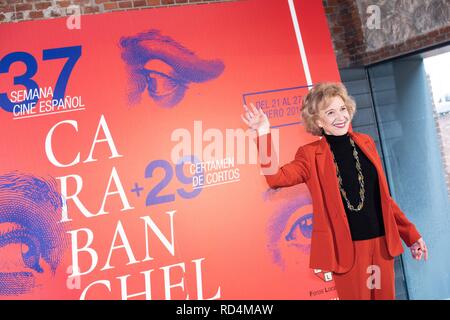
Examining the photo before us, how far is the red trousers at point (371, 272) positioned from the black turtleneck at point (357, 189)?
0.05 m

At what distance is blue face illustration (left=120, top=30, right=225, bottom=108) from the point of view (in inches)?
157

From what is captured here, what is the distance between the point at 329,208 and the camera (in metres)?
2.70

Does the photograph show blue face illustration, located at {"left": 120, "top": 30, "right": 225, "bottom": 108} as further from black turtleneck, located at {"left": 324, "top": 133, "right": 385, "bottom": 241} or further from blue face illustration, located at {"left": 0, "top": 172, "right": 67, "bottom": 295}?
black turtleneck, located at {"left": 324, "top": 133, "right": 385, "bottom": 241}

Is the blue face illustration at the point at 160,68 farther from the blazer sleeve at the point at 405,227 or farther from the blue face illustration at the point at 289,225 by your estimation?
the blazer sleeve at the point at 405,227

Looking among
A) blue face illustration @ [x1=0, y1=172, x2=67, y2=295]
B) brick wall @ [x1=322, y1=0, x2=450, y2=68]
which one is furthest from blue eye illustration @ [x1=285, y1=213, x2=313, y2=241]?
blue face illustration @ [x1=0, y1=172, x2=67, y2=295]

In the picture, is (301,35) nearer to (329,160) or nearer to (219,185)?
(219,185)

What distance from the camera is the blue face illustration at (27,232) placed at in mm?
3633

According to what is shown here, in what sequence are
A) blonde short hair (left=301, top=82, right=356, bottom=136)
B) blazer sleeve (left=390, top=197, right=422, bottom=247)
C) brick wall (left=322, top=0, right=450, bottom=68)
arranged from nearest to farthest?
blazer sleeve (left=390, top=197, right=422, bottom=247) < blonde short hair (left=301, top=82, right=356, bottom=136) < brick wall (left=322, top=0, right=450, bottom=68)

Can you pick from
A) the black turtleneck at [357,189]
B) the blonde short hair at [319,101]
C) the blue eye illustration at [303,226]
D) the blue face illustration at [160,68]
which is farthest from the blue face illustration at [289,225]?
the black turtleneck at [357,189]

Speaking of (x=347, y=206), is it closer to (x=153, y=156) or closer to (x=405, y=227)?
(x=405, y=227)

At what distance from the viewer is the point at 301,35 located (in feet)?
14.5

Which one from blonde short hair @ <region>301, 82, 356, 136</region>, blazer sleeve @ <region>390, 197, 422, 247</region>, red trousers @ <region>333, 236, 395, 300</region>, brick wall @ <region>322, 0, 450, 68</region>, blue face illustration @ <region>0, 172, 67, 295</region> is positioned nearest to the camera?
red trousers @ <region>333, 236, 395, 300</region>

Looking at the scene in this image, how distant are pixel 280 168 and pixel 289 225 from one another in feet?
5.13

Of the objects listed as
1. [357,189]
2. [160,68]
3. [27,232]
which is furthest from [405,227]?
[27,232]
